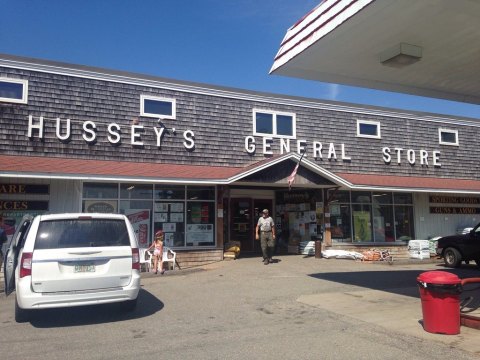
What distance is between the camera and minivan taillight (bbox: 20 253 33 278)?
6.87m

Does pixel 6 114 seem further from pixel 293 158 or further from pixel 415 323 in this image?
pixel 415 323

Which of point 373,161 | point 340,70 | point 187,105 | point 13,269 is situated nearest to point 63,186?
point 187,105

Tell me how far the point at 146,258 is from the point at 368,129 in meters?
11.2

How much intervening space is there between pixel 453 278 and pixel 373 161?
13355 mm

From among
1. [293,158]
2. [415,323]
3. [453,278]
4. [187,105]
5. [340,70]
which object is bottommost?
[415,323]

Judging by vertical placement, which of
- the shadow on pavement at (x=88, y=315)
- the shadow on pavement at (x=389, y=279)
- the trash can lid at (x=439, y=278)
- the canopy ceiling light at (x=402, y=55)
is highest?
the canopy ceiling light at (x=402, y=55)

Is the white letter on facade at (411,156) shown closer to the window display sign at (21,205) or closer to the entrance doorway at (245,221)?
the entrance doorway at (245,221)

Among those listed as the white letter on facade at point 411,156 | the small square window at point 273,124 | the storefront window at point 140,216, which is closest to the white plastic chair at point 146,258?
the storefront window at point 140,216

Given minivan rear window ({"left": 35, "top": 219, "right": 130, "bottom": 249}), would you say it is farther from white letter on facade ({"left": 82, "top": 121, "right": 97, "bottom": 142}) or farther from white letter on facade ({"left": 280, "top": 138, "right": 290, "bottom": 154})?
white letter on facade ({"left": 280, "top": 138, "right": 290, "bottom": 154})

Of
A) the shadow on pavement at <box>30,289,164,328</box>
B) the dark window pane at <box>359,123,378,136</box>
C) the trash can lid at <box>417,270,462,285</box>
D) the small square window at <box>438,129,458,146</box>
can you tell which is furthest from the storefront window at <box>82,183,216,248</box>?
the small square window at <box>438,129,458,146</box>

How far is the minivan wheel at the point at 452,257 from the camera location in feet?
50.1

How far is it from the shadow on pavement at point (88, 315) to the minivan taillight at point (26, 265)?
0.95 meters

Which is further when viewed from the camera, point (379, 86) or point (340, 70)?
point (379, 86)

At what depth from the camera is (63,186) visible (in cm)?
1389
